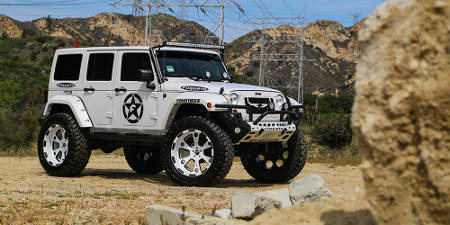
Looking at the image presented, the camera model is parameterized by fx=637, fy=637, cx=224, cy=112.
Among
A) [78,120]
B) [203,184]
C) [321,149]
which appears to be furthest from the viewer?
[321,149]

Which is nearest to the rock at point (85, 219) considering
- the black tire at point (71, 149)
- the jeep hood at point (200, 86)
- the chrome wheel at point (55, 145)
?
the jeep hood at point (200, 86)

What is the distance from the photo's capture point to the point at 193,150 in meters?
9.13

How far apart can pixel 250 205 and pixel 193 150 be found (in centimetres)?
356

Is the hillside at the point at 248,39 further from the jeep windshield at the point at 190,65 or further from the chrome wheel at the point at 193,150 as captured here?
the chrome wheel at the point at 193,150

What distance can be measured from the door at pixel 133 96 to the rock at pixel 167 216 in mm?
4109

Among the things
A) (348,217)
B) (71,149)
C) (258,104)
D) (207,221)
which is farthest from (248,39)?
(348,217)

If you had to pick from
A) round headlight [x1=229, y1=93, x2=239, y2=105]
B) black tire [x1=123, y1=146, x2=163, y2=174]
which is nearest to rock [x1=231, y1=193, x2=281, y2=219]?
round headlight [x1=229, y1=93, x2=239, y2=105]

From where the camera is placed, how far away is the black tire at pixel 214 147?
8758 mm

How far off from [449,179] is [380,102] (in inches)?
25.0

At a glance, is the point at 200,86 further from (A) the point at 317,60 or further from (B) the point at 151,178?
(A) the point at 317,60

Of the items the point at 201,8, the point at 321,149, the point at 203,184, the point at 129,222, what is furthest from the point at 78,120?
the point at 201,8

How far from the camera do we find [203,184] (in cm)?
900

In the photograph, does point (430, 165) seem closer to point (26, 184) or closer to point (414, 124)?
point (414, 124)

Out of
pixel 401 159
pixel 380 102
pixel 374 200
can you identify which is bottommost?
pixel 374 200
